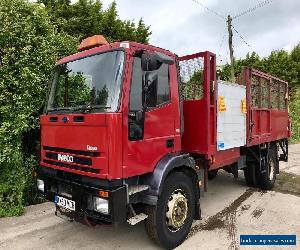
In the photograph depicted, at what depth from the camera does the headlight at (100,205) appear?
12.6 ft

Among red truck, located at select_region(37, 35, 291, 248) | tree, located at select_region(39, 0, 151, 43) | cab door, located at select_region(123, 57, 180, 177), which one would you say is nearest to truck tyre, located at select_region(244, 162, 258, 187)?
red truck, located at select_region(37, 35, 291, 248)

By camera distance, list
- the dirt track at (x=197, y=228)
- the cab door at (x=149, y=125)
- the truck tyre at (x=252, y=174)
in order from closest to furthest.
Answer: the cab door at (x=149, y=125) → the dirt track at (x=197, y=228) → the truck tyre at (x=252, y=174)

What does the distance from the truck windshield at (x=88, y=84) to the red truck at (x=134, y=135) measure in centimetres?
1

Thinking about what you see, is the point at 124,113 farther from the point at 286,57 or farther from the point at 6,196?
the point at 286,57

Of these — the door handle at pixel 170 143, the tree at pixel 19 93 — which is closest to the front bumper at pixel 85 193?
the door handle at pixel 170 143

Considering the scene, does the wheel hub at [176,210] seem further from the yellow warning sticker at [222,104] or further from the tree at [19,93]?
the tree at [19,93]

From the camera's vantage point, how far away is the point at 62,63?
496 centimetres

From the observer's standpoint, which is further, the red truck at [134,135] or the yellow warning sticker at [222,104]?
the yellow warning sticker at [222,104]

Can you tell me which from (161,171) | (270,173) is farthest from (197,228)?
(270,173)

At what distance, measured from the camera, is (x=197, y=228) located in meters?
5.30

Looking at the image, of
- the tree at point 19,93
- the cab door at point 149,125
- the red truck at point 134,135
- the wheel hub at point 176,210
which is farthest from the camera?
the tree at point 19,93

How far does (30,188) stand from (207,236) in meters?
3.82

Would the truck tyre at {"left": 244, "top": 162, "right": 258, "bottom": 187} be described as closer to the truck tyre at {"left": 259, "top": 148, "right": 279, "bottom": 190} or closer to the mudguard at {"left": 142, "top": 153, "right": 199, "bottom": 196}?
the truck tyre at {"left": 259, "top": 148, "right": 279, "bottom": 190}

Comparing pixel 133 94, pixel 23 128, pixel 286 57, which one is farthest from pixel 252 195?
pixel 286 57
